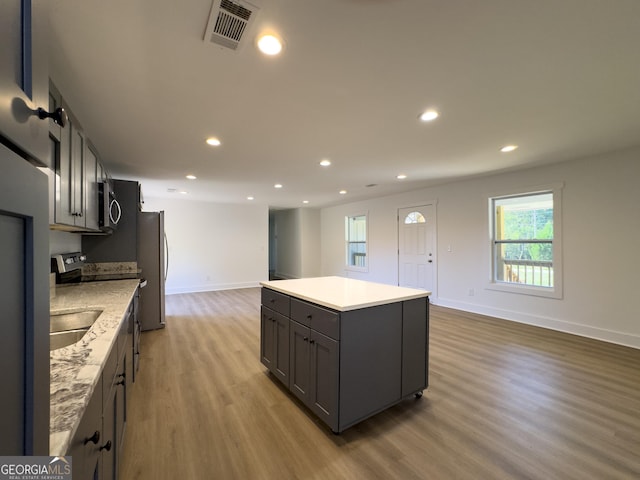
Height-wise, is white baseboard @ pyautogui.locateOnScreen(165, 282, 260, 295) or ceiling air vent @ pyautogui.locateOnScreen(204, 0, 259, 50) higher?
ceiling air vent @ pyautogui.locateOnScreen(204, 0, 259, 50)

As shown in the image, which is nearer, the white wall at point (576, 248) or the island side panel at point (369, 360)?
the island side panel at point (369, 360)

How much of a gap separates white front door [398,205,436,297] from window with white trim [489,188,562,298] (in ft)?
3.73

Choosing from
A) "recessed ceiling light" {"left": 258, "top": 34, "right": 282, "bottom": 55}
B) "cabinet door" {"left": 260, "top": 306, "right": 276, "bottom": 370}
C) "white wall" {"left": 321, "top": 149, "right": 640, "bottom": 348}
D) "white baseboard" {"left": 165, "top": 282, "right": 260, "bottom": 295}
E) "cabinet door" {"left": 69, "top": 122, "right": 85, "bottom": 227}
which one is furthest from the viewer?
"white baseboard" {"left": 165, "top": 282, "right": 260, "bottom": 295}

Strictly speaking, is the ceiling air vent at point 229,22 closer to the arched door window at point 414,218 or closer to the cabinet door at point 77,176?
the cabinet door at point 77,176

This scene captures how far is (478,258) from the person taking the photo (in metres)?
4.79

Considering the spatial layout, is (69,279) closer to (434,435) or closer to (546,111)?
(434,435)

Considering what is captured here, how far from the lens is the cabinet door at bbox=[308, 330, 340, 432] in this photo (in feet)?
5.98

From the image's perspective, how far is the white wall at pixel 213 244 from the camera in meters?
6.76

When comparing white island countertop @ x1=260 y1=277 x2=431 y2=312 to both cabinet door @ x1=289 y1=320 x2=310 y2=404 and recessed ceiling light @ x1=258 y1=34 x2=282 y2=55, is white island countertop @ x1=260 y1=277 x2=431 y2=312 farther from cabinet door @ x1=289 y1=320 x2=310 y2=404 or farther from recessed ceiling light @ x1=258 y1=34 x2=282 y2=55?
recessed ceiling light @ x1=258 y1=34 x2=282 y2=55

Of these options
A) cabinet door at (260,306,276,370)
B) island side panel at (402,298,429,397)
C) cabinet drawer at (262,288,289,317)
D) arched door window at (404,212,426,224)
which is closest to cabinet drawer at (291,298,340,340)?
cabinet drawer at (262,288,289,317)

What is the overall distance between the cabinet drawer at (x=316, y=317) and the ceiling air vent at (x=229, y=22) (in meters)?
1.68

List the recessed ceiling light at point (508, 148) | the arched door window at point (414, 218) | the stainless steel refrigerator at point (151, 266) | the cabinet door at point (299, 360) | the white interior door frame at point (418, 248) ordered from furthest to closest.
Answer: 1. the arched door window at point (414, 218)
2. the white interior door frame at point (418, 248)
3. the stainless steel refrigerator at point (151, 266)
4. the recessed ceiling light at point (508, 148)
5. the cabinet door at point (299, 360)

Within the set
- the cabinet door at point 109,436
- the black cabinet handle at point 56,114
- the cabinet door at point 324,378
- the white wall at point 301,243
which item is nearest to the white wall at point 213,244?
the white wall at point 301,243

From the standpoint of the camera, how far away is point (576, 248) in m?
3.73
